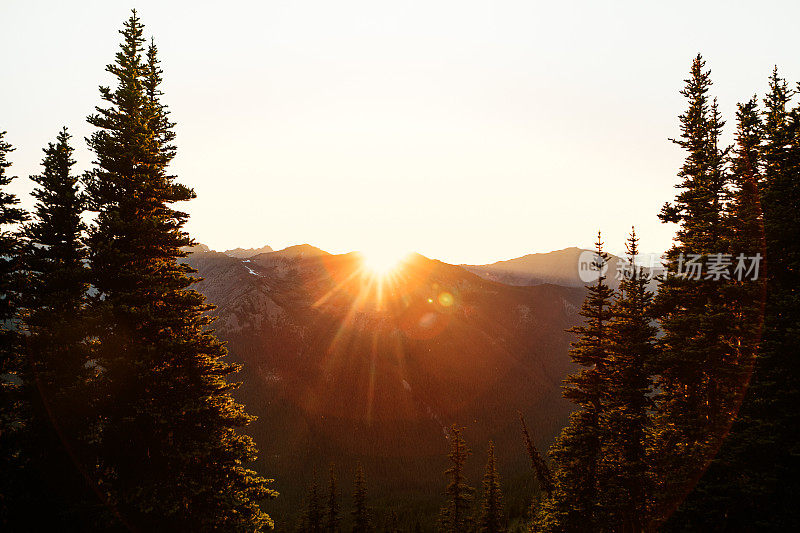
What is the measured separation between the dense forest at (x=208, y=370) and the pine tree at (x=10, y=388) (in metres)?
0.06

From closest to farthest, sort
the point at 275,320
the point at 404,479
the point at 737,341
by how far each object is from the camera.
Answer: the point at 737,341, the point at 404,479, the point at 275,320

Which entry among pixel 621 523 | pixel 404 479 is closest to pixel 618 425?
pixel 621 523

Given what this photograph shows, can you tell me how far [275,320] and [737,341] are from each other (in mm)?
196607

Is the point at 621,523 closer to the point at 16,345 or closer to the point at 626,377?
the point at 626,377

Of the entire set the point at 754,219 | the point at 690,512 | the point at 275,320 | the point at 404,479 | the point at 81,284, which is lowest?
the point at 404,479

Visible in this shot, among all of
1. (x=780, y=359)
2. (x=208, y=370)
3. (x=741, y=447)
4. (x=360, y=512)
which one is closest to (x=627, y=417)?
(x=741, y=447)

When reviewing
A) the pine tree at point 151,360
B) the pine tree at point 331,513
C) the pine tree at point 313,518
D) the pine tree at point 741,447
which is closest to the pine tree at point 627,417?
the pine tree at point 741,447

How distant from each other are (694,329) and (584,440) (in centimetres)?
813

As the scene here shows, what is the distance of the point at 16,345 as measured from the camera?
17.5m

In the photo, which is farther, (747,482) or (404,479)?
(404,479)

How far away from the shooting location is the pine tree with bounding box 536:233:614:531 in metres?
21.8

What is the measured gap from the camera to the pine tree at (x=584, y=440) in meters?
21.8

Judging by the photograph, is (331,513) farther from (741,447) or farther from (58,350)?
(741,447)

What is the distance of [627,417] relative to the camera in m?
20.6
